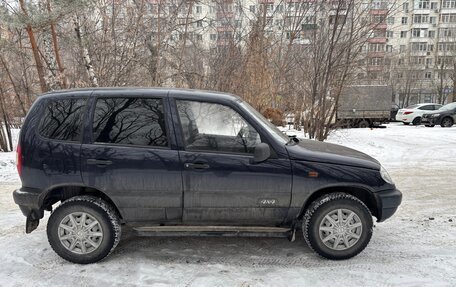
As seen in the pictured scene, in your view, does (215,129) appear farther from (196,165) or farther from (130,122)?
(130,122)

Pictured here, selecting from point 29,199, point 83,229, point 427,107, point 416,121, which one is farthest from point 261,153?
point 427,107

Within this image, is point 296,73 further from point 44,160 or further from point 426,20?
point 426,20

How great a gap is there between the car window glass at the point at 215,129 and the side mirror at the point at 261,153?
0.32 ft

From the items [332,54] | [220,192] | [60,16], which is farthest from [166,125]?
[332,54]

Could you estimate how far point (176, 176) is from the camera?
10.4ft

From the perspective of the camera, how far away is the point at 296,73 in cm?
1352

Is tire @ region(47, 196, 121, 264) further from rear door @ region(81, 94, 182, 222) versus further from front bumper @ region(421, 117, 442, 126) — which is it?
front bumper @ region(421, 117, 442, 126)

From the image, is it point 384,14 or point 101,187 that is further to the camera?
point 384,14

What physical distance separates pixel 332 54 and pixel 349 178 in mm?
8083

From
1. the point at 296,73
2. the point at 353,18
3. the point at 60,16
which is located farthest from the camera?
the point at 296,73

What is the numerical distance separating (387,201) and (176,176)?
90.3 inches

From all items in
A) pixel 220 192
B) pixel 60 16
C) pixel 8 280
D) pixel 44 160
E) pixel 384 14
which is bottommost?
pixel 8 280

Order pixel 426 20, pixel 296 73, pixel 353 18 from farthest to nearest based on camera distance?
1. pixel 426 20
2. pixel 296 73
3. pixel 353 18

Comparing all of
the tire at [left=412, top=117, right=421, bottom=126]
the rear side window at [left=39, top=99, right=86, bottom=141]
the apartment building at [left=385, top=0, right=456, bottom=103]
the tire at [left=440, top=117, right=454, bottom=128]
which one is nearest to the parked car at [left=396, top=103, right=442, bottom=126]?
the tire at [left=412, top=117, right=421, bottom=126]
